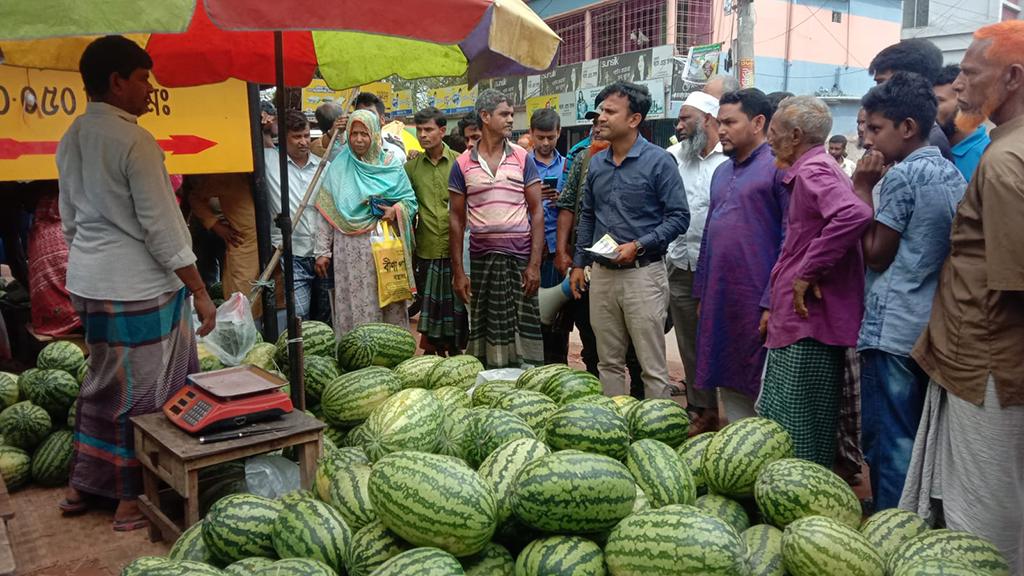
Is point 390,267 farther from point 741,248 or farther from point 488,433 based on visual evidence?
point 488,433

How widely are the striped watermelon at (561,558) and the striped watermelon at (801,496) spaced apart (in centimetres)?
63

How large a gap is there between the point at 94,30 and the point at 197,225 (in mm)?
4802

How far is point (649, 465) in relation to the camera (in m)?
2.54

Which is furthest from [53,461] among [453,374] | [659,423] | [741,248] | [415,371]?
[741,248]

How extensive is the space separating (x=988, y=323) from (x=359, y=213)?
4.52 meters

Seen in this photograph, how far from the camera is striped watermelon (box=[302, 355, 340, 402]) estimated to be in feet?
13.3

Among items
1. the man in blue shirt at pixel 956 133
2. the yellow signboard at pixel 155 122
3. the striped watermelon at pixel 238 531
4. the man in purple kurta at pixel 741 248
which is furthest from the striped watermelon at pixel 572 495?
the yellow signboard at pixel 155 122

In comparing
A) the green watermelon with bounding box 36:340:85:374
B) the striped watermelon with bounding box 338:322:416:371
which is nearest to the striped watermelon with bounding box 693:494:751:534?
the striped watermelon with bounding box 338:322:416:371

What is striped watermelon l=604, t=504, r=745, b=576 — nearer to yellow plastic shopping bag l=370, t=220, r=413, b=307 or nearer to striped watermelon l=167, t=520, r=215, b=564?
striped watermelon l=167, t=520, r=215, b=564

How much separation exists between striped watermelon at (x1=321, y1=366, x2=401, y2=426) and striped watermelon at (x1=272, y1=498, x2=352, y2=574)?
3.68ft

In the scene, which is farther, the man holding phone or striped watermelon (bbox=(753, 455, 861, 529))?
the man holding phone

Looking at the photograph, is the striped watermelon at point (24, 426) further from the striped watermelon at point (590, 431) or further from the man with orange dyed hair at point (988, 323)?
the man with orange dyed hair at point (988, 323)

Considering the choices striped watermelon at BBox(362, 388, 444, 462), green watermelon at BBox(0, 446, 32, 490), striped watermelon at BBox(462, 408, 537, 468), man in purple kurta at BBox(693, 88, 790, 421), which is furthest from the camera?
man in purple kurta at BBox(693, 88, 790, 421)

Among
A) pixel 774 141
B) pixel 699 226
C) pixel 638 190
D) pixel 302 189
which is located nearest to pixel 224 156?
pixel 302 189
